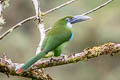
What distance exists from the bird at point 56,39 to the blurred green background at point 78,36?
31.2 feet

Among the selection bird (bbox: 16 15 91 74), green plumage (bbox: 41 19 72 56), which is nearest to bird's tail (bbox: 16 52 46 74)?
bird (bbox: 16 15 91 74)

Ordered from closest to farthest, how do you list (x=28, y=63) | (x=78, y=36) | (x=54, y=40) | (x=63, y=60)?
(x=28, y=63) < (x=63, y=60) < (x=54, y=40) < (x=78, y=36)

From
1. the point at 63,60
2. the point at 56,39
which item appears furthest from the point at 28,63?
the point at 56,39

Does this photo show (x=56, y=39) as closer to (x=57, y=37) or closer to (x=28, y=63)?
(x=57, y=37)

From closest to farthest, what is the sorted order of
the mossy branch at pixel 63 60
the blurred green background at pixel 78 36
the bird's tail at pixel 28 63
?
the bird's tail at pixel 28 63 < the mossy branch at pixel 63 60 < the blurred green background at pixel 78 36

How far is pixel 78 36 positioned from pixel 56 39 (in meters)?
11.8

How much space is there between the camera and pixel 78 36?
1636 centimetres

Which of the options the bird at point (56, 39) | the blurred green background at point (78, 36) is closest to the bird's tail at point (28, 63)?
the bird at point (56, 39)

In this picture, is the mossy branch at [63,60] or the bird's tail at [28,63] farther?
the mossy branch at [63,60]

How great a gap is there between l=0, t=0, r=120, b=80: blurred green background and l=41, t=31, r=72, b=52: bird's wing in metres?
9.64

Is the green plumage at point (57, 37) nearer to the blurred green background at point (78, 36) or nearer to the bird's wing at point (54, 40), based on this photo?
the bird's wing at point (54, 40)

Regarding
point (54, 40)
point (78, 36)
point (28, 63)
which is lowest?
point (28, 63)

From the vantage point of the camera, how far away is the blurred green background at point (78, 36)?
15.2m

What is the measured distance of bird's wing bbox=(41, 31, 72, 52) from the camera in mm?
4513
